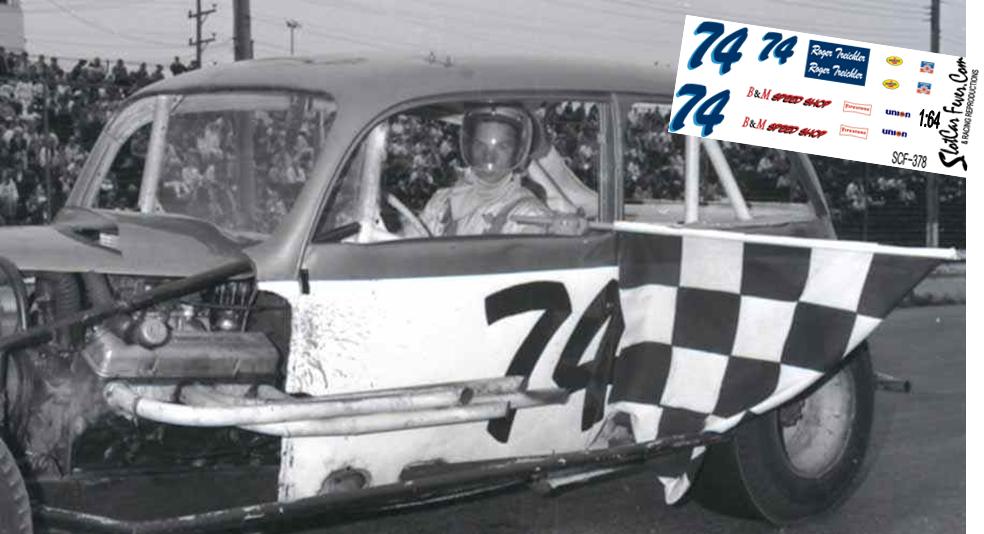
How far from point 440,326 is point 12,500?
137 centimetres

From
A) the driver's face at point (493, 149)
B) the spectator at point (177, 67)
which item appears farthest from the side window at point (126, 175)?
the spectator at point (177, 67)

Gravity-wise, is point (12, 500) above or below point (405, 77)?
below

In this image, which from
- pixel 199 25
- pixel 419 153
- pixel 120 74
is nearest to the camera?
pixel 419 153

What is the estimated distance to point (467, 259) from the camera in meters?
4.52

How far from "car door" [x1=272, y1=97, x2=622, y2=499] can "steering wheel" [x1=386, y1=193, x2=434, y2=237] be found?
0.08m

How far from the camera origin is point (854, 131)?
5652 millimetres

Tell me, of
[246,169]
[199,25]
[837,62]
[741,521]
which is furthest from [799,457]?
[199,25]

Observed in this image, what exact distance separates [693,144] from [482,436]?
5.42ft

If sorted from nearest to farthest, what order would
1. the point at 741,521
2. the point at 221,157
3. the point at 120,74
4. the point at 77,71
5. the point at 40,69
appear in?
the point at 221,157 < the point at 741,521 < the point at 40,69 < the point at 77,71 < the point at 120,74

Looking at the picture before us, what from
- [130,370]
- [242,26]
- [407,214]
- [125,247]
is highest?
[242,26]

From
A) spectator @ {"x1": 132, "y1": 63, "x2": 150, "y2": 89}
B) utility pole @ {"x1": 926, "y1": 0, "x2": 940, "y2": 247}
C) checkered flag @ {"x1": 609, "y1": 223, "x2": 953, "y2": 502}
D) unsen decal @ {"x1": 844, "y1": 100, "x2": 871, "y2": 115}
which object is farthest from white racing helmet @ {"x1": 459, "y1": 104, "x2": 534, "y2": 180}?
utility pole @ {"x1": 926, "y1": 0, "x2": 940, "y2": 247}

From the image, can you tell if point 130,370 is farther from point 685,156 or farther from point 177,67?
point 177,67

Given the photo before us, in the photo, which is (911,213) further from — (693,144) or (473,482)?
(473,482)

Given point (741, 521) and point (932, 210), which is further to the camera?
point (932, 210)
